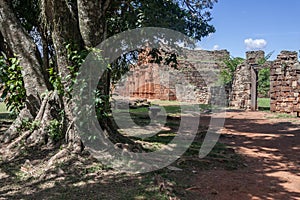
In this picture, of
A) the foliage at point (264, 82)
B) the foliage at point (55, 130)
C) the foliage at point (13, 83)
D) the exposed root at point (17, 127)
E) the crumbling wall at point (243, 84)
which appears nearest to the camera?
the foliage at point (55, 130)

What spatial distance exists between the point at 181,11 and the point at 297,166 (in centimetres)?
397

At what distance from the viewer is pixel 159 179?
3.84 metres

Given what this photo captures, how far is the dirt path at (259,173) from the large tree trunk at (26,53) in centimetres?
342

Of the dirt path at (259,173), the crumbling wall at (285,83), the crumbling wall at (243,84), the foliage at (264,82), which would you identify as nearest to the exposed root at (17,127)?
the dirt path at (259,173)

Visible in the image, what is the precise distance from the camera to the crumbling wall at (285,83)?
39.9ft

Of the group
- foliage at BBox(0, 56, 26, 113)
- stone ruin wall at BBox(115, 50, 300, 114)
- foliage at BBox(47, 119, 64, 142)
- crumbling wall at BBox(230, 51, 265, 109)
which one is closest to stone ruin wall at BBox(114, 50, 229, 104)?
stone ruin wall at BBox(115, 50, 300, 114)

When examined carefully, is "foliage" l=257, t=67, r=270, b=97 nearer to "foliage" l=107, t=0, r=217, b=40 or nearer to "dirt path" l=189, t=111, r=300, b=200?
"dirt path" l=189, t=111, r=300, b=200

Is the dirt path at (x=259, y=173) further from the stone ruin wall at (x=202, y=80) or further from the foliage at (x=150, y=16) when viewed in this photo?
the stone ruin wall at (x=202, y=80)

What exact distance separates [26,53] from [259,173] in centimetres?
457

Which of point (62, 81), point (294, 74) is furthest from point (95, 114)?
point (294, 74)

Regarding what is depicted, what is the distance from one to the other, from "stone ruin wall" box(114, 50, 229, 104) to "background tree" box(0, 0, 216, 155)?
1114cm

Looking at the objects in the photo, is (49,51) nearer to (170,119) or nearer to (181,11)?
(181,11)

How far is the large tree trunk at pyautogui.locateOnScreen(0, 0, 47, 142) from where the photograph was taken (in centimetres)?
550

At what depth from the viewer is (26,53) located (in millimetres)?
5574
